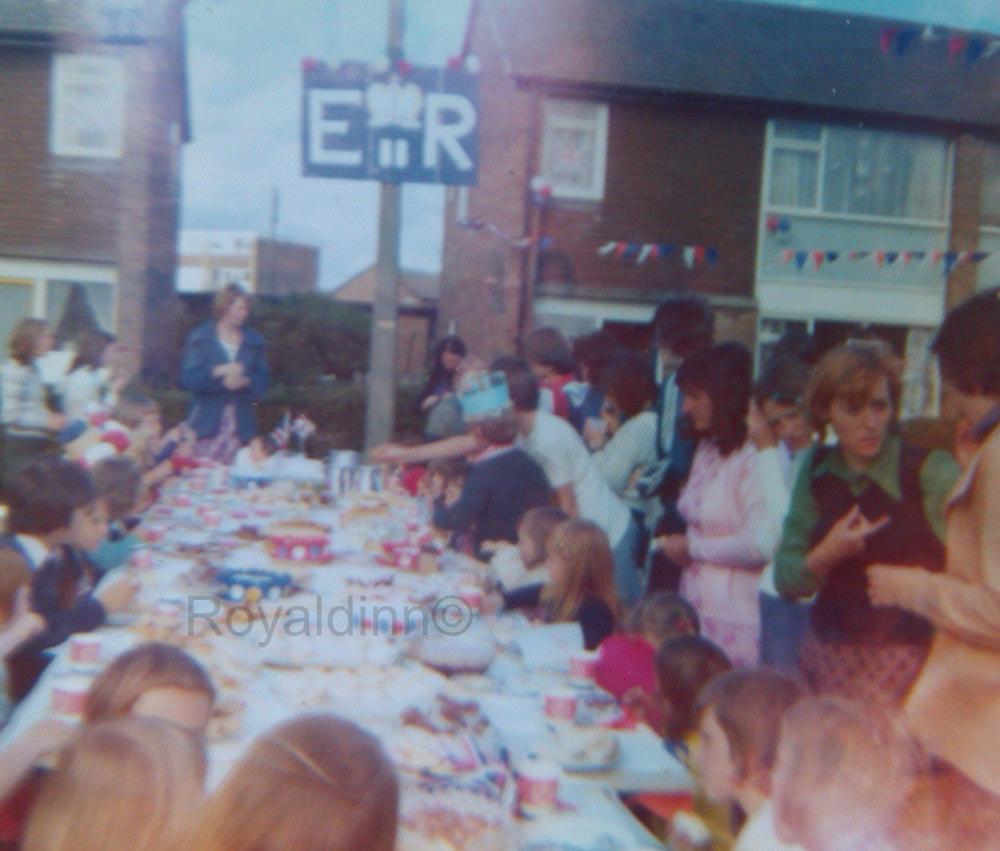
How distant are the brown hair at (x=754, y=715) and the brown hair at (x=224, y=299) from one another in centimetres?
213

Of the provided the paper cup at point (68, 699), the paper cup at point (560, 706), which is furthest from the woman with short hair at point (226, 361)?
the paper cup at point (560, 706)

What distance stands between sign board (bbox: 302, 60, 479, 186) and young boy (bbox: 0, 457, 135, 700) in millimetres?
830

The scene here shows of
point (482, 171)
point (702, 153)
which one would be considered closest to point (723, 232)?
point (702, 153)

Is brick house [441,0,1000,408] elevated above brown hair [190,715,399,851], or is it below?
above

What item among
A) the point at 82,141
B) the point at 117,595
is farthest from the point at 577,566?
the point at 82,141

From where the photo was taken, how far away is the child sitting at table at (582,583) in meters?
2.38

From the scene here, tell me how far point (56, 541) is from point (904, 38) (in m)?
2.04

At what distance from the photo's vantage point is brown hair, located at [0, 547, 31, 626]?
73.0 inches

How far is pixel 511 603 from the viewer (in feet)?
8.14

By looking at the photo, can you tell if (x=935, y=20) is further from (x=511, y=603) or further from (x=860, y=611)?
(x=511, y=603)

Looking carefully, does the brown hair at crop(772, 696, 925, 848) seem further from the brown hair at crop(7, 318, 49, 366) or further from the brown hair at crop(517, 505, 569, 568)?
the brown hair at crop(7, 318, 49, 366)

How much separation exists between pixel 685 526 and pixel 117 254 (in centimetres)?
156

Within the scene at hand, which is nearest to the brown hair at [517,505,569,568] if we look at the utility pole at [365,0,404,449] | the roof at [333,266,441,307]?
the utility pole at [365,0,404,449]

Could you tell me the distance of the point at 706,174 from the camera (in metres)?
3.99
